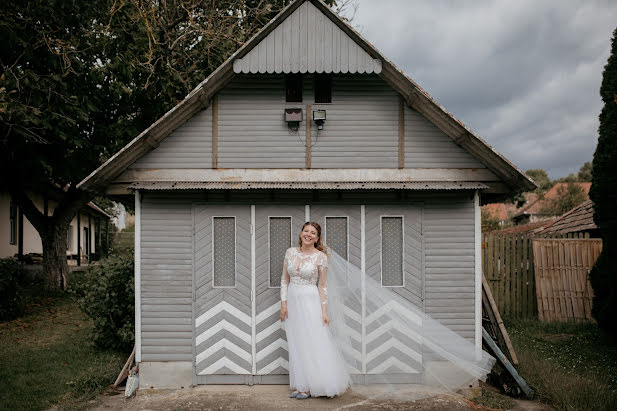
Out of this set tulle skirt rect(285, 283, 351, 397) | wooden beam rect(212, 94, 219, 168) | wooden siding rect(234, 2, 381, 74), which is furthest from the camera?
wooden beam rect(212, 94, 219, 168)

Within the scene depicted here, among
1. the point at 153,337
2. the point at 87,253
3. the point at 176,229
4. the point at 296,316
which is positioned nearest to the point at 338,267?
the point at 296,316

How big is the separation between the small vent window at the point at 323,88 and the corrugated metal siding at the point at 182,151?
6.31 ft

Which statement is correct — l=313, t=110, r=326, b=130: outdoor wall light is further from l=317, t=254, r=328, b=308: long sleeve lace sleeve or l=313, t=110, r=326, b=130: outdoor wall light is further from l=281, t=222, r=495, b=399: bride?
l=317, t=254, r=328, b=308: long sleeve lace sleeve

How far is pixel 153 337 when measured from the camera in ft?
22.7

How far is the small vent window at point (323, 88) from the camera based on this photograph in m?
7.23

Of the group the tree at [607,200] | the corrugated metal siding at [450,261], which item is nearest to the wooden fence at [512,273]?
the tree at [607,200]

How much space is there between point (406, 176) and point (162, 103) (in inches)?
326

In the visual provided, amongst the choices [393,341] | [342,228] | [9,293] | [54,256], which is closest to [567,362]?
[393,341]

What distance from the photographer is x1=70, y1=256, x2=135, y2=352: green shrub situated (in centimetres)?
861

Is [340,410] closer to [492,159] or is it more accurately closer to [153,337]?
[153,337]

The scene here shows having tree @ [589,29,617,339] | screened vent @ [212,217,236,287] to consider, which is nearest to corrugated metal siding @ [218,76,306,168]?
screened vent @ [212,217,236,287]

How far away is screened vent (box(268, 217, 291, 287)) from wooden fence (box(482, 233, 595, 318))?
6657mm

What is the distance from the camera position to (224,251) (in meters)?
7.07

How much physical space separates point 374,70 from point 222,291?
4128 millimetres
